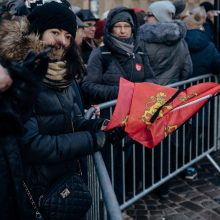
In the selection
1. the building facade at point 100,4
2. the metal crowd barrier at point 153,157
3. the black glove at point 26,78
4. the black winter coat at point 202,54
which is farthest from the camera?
the building facade at point 100,4

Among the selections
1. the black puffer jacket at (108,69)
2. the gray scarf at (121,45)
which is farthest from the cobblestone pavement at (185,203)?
the gray scarf at (121,45)

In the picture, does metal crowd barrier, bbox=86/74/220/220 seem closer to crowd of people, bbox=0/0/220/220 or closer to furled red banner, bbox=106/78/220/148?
crowd of people, bbox=0/0/220/220

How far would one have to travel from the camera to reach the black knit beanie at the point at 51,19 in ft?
8.46

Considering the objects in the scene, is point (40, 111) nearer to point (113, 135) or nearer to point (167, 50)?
point (113, 135)

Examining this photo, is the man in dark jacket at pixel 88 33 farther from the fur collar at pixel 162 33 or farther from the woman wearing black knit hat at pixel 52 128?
the woman wearing black knit hat at pixel 52 128

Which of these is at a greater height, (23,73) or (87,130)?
(23,73)

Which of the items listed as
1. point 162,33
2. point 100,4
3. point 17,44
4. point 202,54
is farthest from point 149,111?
point 100,4

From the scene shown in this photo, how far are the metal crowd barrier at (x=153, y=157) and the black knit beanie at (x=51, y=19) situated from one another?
0.73 metres

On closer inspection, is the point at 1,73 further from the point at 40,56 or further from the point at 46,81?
the point at 46,81

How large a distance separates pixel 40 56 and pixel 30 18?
0.75m

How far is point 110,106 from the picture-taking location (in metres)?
3.51

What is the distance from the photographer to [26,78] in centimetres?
197

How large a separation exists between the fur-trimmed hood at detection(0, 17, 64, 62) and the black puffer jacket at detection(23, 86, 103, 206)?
22 centimetres

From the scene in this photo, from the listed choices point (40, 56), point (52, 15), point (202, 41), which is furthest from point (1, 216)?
point (202, 41)
